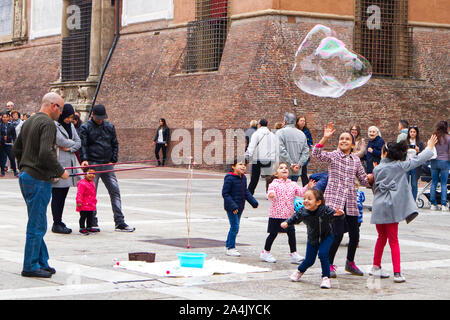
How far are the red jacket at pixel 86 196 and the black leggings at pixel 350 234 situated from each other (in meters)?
4.28

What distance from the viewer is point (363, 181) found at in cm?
897

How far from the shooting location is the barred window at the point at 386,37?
28.6 meters

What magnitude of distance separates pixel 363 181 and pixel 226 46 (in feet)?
66.4

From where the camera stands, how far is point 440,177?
1716 cm

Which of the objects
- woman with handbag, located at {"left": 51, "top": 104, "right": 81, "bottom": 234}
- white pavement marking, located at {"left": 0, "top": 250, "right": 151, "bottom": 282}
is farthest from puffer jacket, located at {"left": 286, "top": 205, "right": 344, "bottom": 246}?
woman with handbag, located at {"left": 51, "top": 104, "right": 81, "bottom": 234}

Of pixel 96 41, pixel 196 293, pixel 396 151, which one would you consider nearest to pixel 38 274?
pixel 196 293

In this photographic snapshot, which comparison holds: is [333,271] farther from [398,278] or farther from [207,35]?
[207,35]

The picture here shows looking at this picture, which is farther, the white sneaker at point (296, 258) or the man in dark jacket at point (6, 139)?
the man in dark jacket at point (6, 139)

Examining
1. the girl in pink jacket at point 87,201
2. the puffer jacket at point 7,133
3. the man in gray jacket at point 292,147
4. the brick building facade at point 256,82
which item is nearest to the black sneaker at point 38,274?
the girl in pink jacket at point 87,201

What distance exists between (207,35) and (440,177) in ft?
47.6

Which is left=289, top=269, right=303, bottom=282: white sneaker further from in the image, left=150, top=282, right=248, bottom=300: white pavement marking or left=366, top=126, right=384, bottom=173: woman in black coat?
left=366, top=126, right=384, bottom=173: woman in black coat

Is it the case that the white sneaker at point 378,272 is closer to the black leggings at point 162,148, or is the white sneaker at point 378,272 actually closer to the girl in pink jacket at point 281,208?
the girl in pink jacket at point 281,208

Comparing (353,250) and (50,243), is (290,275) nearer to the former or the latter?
(353,250)
